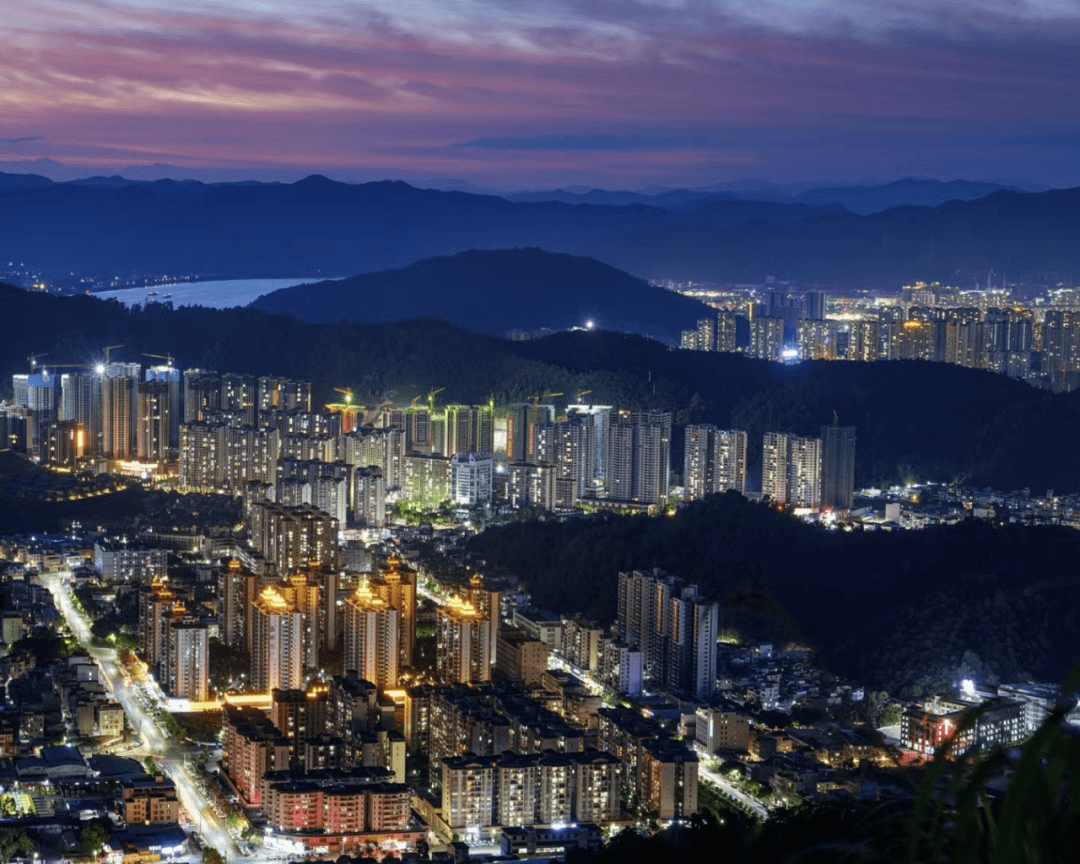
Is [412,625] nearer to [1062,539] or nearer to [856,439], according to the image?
[1062,539]

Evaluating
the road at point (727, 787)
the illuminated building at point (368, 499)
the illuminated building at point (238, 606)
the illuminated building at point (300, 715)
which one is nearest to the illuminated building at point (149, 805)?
the illuminated building at point (300, 715)

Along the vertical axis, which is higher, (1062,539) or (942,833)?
(942,833)

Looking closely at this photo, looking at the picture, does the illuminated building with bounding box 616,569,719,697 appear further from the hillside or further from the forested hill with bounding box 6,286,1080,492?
the hillside

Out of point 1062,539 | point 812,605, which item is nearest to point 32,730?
point 812,605

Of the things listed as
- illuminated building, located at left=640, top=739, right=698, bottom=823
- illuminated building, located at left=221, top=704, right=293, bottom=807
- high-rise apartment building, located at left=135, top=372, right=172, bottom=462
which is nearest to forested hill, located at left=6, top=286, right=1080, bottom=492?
high-rise apartment building, located at left=135, top=372, right=172, bottom=462

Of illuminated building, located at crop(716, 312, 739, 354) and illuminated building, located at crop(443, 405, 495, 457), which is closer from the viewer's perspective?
illuminated building, located at crop(443, 405, 495, 457)

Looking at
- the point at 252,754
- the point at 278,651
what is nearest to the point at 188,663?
the point at 278,651

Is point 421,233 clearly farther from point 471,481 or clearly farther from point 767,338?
point 471,481
